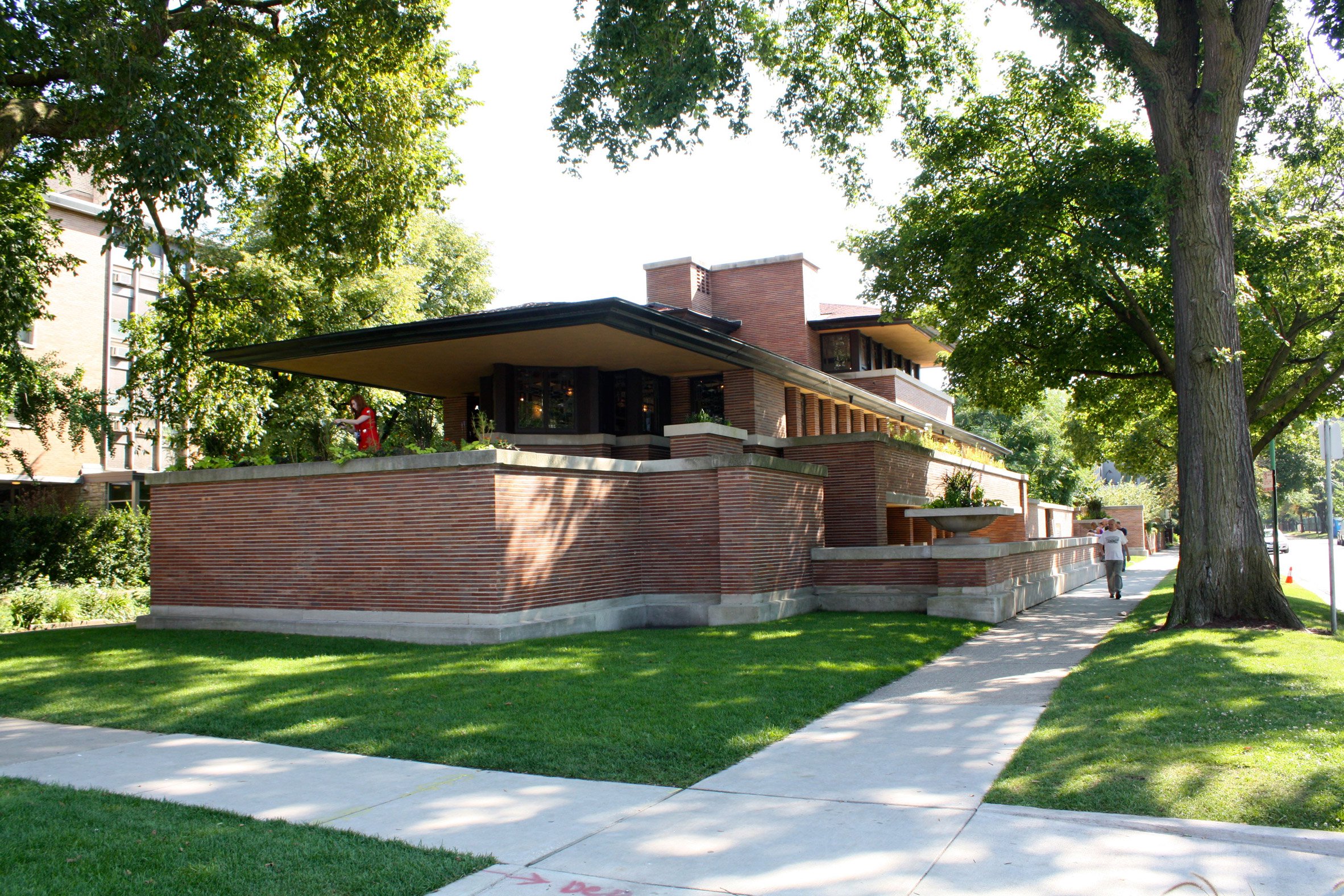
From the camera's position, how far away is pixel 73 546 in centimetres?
2612

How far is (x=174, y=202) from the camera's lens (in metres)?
12.8

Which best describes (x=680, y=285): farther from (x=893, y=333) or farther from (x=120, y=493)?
(x=120, y=493)

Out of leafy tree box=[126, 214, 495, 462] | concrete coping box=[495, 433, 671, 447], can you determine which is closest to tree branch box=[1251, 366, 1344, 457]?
concrete coping box=[495, 433, 671, 447]

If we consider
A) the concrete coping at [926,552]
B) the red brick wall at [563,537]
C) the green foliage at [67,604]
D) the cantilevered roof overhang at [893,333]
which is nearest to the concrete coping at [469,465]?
the red brick wall at [563,537]

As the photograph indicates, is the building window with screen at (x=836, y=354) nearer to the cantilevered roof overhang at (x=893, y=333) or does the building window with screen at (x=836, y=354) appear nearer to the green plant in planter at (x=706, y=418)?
the cantilevered roof overhang at (x=893, y=333)

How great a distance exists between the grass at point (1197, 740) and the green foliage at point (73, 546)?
25.9 m

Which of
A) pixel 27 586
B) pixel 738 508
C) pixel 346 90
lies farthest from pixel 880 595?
pixel 27 586

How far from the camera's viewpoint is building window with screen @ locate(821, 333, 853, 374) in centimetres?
2988

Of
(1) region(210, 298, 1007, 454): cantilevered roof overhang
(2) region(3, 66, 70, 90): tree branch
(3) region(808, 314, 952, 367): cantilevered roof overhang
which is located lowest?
(1) region(210, 298, 1007, 454): cantilevered roof overhang

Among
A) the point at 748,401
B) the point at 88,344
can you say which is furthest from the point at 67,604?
the point at 88,344

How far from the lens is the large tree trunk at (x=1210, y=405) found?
13.3 m

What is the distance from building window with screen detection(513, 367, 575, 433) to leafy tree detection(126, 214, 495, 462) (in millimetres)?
3968

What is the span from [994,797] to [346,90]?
56.5 ft

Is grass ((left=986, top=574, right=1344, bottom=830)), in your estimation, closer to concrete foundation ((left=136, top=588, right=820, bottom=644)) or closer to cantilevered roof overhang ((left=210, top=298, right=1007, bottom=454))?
concrete foundation ((left=136, top=588, right=820, bottom=644))
